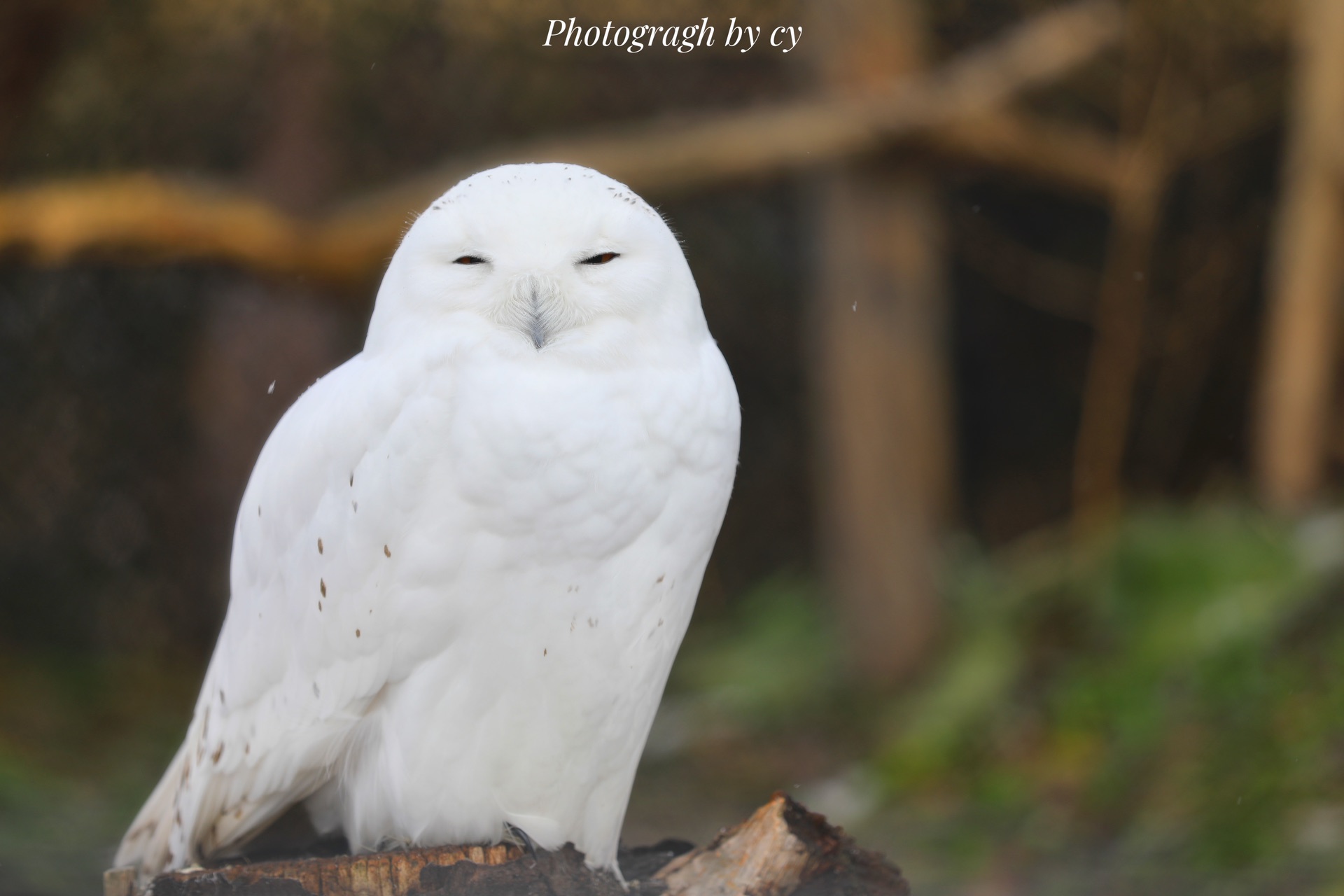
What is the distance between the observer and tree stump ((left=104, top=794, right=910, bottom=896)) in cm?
109

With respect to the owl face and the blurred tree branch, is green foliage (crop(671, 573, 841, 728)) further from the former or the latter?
the owl face

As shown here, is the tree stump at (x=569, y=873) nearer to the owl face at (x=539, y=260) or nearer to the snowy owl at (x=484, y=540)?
the snowy owl at (x=484, y=540)

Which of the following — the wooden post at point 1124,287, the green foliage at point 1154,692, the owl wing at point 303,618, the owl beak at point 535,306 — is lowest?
the owl wing at point 303,618

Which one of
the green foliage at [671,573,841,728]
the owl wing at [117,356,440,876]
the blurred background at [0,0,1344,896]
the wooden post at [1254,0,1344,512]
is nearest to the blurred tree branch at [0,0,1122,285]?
the blurred background at [0,0,1344,896]

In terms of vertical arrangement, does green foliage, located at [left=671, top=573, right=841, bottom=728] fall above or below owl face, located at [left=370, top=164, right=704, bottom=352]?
above

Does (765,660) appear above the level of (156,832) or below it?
above

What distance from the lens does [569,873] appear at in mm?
1190

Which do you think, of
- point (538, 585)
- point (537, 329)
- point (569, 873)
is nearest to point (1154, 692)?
point (569, 873)

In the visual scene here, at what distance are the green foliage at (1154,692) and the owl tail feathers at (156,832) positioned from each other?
165 cm

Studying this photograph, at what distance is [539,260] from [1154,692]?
207 centimetres

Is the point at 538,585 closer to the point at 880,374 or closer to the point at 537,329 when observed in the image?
the point at 537,329

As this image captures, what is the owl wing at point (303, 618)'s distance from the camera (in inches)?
43.6

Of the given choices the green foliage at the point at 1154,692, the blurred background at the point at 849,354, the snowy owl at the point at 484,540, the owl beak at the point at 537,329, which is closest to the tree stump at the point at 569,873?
the snowy owl at the point at 484,540

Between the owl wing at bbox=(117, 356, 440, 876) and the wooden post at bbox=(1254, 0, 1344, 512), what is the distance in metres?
2.69
